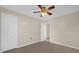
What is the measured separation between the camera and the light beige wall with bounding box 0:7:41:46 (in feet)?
7.12

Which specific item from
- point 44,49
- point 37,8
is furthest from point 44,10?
point 44,49

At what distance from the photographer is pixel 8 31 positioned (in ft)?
6.94

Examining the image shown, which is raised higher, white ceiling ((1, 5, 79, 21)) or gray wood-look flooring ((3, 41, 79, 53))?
white ceiling ((1, 5, 79, 21))

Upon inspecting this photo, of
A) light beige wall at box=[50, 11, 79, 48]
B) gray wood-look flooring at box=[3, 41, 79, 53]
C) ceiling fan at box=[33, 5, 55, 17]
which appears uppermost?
ceiling fan at box=[33, 5, 55, 17]

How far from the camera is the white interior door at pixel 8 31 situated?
206 centimetres

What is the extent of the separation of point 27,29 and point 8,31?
1.15 feet

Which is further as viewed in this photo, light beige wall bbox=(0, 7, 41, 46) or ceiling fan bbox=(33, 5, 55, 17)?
light beige wall bbox=(0, 7, 41, 46)

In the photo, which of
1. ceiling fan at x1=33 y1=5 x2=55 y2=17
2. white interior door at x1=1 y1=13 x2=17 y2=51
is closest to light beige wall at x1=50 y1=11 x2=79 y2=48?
ceiling fan at x1=33 y1=5 x2=55 y2=17

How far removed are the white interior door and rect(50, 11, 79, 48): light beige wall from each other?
2.25ft

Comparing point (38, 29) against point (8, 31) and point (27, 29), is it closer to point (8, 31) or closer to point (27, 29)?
point (27, 29)

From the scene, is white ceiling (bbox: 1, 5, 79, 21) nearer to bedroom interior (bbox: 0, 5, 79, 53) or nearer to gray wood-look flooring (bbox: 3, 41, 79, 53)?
bedroom interior (bbox: 0, 5, 79, 53)

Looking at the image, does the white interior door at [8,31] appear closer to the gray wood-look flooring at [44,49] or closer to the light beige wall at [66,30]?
the gray wood-look flooring at [44,49]

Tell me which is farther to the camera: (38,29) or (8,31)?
(38,29)
